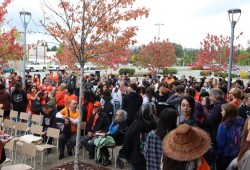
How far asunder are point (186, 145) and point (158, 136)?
995 mm

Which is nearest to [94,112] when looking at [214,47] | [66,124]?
[66,124]

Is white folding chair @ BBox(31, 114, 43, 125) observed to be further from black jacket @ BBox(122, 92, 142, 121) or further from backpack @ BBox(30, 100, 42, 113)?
black jacket @ BBox(122, 92, 142, 121)

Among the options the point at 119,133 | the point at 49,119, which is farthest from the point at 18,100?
the point at 119,133

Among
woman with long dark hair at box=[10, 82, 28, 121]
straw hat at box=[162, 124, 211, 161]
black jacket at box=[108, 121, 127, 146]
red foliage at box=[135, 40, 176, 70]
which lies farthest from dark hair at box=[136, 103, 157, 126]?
red foliage at box=[135, 40, 176, 70]

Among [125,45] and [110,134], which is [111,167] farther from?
[125,45]

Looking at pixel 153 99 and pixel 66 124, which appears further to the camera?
pixel 153 99

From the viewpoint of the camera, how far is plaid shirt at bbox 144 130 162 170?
366 cm

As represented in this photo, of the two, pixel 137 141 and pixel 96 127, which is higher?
pixel 137 141

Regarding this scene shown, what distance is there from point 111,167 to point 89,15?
3.82 m

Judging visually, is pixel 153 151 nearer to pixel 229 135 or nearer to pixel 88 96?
pixel 229 135

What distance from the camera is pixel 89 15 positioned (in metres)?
5.73

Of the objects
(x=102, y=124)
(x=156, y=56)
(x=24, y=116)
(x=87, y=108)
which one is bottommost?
(x=24, y=116)

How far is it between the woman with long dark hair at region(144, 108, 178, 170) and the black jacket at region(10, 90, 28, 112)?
23.4ft

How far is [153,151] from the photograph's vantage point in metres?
3.71
